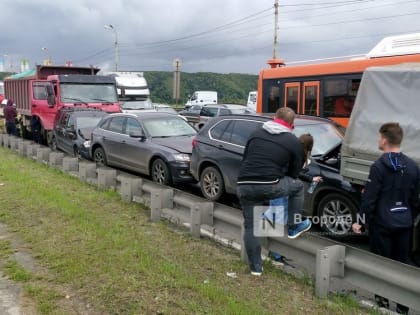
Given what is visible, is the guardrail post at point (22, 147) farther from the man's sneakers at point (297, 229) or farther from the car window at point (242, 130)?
the man's sneakers at point (297, 229)

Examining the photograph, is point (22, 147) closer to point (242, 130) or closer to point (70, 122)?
point (70, 122)

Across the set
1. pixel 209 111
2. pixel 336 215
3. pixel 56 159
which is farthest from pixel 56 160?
pixel 209 111

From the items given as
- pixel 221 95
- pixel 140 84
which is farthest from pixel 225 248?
pixel 221 95

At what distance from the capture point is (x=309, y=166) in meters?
7.00

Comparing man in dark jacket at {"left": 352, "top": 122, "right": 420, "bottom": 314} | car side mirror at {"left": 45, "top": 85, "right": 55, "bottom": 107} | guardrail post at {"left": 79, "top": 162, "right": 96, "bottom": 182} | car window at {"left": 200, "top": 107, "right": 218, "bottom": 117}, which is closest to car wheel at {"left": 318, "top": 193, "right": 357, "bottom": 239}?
man in dark jacket at {"left": 352, "top": 122, "right": 420, "bottom": 314}

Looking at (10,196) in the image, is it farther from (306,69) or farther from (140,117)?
(306,69)

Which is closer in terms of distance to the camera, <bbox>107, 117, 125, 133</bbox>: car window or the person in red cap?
<bbox>107, 117, 125, 133</bbox>: car window

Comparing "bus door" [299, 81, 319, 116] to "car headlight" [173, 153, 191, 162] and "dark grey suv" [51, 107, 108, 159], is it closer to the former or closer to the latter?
"car headlight" [173, 153, 191, 162]

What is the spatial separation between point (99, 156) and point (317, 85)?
580cm

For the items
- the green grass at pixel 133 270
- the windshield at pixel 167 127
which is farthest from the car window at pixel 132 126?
the green grass at pixel 133 270

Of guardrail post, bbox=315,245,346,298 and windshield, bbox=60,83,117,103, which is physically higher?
windshield, bbox=60,83,117,103

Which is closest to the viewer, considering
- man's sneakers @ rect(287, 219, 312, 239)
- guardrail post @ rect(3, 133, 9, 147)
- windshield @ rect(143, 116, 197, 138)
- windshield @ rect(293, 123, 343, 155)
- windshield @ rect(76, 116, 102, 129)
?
man's sneakers @ rect(287, 219, 312, 239)

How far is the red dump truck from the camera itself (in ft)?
56.9

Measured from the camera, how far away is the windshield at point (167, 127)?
1081cm
